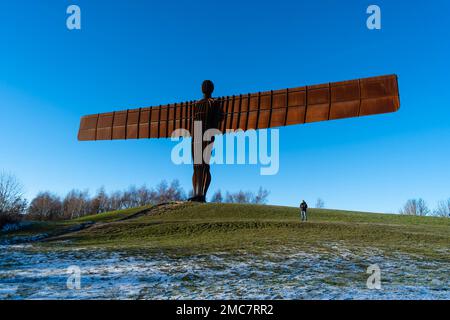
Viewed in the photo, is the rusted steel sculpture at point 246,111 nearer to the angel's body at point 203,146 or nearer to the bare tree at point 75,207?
the angel's body at point 203,146

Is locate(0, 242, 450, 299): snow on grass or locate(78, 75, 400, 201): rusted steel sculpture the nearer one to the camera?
locate(0, 242, 450, 299): snow on grass

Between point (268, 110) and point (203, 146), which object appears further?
point (203, 146)

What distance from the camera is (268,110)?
16.6 meters

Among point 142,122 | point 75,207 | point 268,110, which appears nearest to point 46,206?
→ point 75,207

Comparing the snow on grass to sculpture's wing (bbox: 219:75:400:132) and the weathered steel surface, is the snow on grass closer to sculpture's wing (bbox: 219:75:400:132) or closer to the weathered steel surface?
sculpture's wing (bbox: 219:75:400:132)

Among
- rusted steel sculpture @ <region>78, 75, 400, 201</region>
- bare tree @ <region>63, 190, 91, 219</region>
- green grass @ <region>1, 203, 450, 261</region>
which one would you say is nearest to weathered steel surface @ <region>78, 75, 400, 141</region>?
rusted steel sculpture @ <region>78, 75, 400, 201</region>

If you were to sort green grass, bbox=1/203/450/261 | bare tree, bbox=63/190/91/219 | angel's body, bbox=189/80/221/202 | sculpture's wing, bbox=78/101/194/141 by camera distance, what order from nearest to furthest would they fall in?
green grass, bbox=1/203/450/261
angel's body, bbox=189/80/221/202
sculpture's wing, bbox=78/101/194/141
bare tree, bbox=63/190/91/219

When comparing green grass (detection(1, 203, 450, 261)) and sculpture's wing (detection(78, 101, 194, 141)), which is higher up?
sculpture's wing (detection(78, 101, 194, 141))

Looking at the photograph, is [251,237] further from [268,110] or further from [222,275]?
[268,110]

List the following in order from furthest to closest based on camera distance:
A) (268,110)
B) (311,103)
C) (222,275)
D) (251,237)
Result: (268,110) < (311,103) < (251,237) < (222,275)

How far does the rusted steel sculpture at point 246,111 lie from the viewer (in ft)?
46.9

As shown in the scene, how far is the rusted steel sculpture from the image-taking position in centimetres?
1428

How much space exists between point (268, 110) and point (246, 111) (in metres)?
1.32
